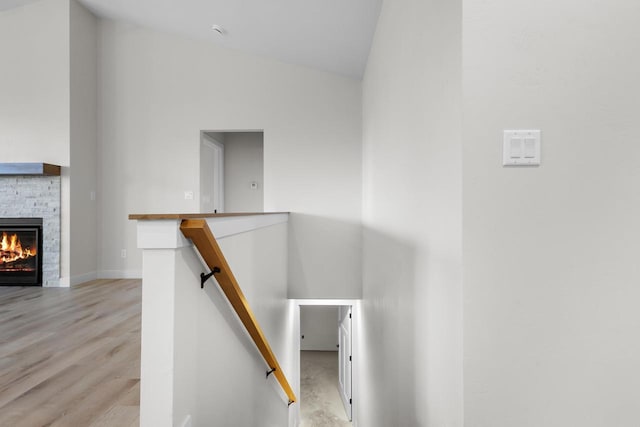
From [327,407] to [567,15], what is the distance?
6290 millimetres

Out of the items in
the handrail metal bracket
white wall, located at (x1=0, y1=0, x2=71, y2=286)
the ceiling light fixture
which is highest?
the ceiling light fixture

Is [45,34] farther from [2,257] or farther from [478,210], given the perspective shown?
[478,210]

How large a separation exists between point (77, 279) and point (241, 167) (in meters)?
3.34

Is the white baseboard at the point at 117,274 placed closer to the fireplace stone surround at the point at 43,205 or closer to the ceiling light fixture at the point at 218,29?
the fireplace stone surround at the point at 43,205

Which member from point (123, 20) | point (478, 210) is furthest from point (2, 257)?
point (478, 210)

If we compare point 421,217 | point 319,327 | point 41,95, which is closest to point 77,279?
point 41,95

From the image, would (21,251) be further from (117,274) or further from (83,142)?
(83,142)

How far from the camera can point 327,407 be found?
5.99 m

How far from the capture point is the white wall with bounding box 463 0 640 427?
3.55 ft

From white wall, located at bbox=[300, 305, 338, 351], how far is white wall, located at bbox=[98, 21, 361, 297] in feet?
6.43

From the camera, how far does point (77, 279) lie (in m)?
4.84

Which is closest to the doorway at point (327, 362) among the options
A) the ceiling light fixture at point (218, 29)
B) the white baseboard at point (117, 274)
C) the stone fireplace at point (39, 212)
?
Answer: the white baseboard at point (117, 274)

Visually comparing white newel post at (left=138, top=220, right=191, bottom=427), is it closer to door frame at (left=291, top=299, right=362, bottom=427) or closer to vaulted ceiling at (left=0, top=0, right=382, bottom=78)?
vaulted ceiling at (left=0, top=0, right=382, bottom=78)

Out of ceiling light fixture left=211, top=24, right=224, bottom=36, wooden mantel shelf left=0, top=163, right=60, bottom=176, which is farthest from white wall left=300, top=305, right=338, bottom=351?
ceiling light fixture left=211, top=24, right=224, bottom=36
